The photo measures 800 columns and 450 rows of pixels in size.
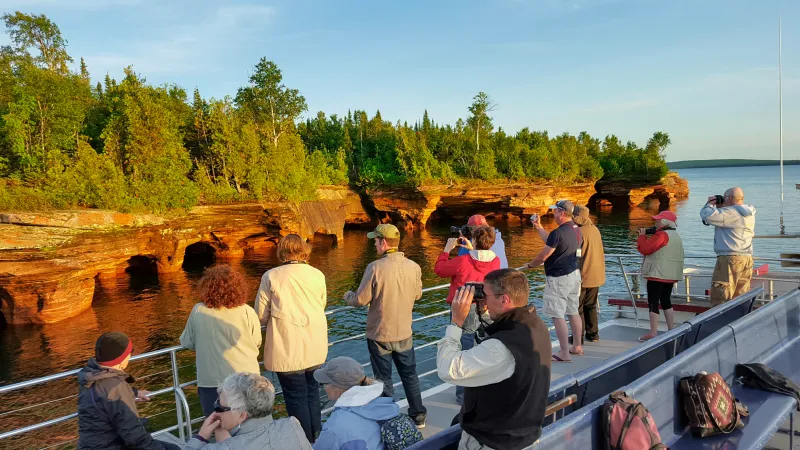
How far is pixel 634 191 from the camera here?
6388 centimetres

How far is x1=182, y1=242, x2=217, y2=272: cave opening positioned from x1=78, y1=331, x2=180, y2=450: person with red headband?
1217 inches

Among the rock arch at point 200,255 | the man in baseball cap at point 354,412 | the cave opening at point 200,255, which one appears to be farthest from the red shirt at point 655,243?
the rock arch at point 200,255

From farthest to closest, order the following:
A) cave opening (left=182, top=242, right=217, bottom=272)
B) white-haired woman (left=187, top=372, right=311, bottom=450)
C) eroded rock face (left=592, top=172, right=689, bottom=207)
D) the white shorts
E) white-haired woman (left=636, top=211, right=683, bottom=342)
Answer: eroded rock face (left=592, top=172, right=689, bottom=207) → cave opening (left=182, top=242, right=217, bottom=272) → white-haired woman (left=636, top=211, right=683, bottom=342) → the white shorts → white-haired woman (left=187, top=372, right=311, bottom=450)

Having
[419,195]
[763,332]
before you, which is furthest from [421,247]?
[763,332]

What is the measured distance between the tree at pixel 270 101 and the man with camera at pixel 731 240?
117ft

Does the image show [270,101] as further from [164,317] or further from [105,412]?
[105,412]

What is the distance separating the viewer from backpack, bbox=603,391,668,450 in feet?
8.16

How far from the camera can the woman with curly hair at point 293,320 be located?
3629 mm

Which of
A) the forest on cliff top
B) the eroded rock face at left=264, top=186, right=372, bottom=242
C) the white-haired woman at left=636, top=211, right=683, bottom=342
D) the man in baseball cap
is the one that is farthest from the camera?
the eroded rock face at left=264, top=186, right=372, bottom=242

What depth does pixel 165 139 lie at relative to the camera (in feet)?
87.6

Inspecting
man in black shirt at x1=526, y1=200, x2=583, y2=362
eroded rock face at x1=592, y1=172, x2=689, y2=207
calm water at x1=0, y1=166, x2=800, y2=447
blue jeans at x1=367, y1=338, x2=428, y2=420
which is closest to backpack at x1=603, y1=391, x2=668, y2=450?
blue jeans at x1=367, y1=338, x2=428, y2=420

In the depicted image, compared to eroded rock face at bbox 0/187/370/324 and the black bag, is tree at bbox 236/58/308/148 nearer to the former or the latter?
eroded rock face at bbox 0/187/370/324

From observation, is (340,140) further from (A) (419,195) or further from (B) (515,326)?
(B) (515,326)

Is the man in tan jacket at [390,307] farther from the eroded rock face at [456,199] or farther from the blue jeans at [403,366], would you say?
the eroded rock face at [456,199]
